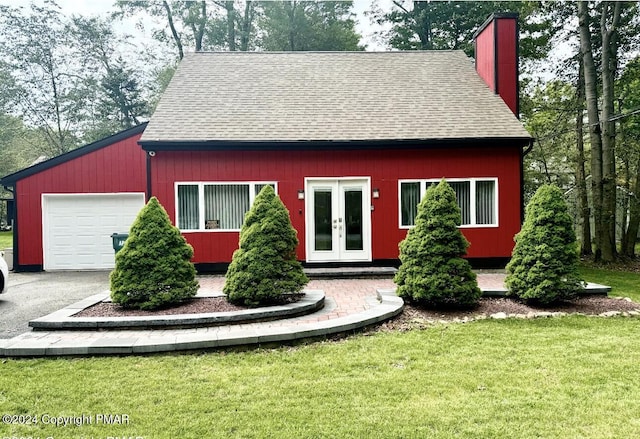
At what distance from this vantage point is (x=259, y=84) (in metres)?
11.1

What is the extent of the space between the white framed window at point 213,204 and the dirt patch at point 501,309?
192 inches

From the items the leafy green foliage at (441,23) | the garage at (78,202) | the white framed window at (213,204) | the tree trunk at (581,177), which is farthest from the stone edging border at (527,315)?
the leafy green foliage at (441,23)

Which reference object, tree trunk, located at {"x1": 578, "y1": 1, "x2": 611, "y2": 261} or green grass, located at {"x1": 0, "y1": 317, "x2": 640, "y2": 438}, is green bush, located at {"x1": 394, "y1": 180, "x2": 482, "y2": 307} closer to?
green grass, located at {"x1": 0, "y1": 317, "x2": 640, "y2": 438}

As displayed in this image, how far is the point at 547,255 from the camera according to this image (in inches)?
216

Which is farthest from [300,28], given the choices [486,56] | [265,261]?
[265,261]

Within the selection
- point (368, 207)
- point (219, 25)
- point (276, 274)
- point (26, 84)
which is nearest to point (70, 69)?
point (26, 84)

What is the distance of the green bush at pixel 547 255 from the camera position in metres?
5.51

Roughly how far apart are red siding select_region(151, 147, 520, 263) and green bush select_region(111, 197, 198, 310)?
3.66m

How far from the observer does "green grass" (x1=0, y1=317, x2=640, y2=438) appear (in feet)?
8.43

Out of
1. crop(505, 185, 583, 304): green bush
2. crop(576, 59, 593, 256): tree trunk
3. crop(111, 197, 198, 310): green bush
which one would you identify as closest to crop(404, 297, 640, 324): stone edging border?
crop(505, 185, 583, 304): green bush

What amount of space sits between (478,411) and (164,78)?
74.6 feet

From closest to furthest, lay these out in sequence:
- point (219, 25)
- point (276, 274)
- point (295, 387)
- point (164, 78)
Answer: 1. point (295, 387)
2. point (276, 274)
3. point (219, 25)
4. point (164, 78)

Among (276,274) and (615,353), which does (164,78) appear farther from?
(615,353)

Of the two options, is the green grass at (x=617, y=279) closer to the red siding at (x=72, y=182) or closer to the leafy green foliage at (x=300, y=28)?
the red siding at (x=72, y=182)
